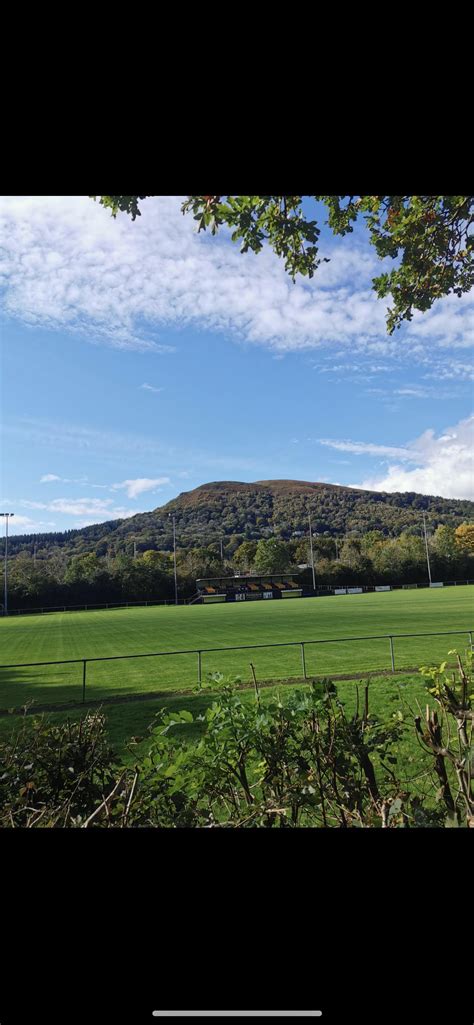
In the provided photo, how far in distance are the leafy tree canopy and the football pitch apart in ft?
8.14

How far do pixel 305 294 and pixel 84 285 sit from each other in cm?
81

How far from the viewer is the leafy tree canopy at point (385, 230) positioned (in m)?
1.50

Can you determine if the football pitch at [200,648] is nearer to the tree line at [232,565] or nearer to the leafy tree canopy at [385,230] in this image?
the tree line at [232,565]

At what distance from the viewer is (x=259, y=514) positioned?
10.4m

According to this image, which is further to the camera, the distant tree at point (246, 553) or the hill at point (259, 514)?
the distant tree at point (246, 553)

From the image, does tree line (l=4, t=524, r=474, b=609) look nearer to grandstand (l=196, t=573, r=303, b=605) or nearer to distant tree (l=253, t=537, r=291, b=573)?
distant tree (l=253, t=537, r=291, b=573)

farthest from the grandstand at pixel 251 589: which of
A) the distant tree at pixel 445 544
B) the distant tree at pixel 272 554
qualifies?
the distant tree at pixel 272 554

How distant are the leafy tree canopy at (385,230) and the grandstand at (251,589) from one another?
82.6ft

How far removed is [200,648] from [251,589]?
948 inches
